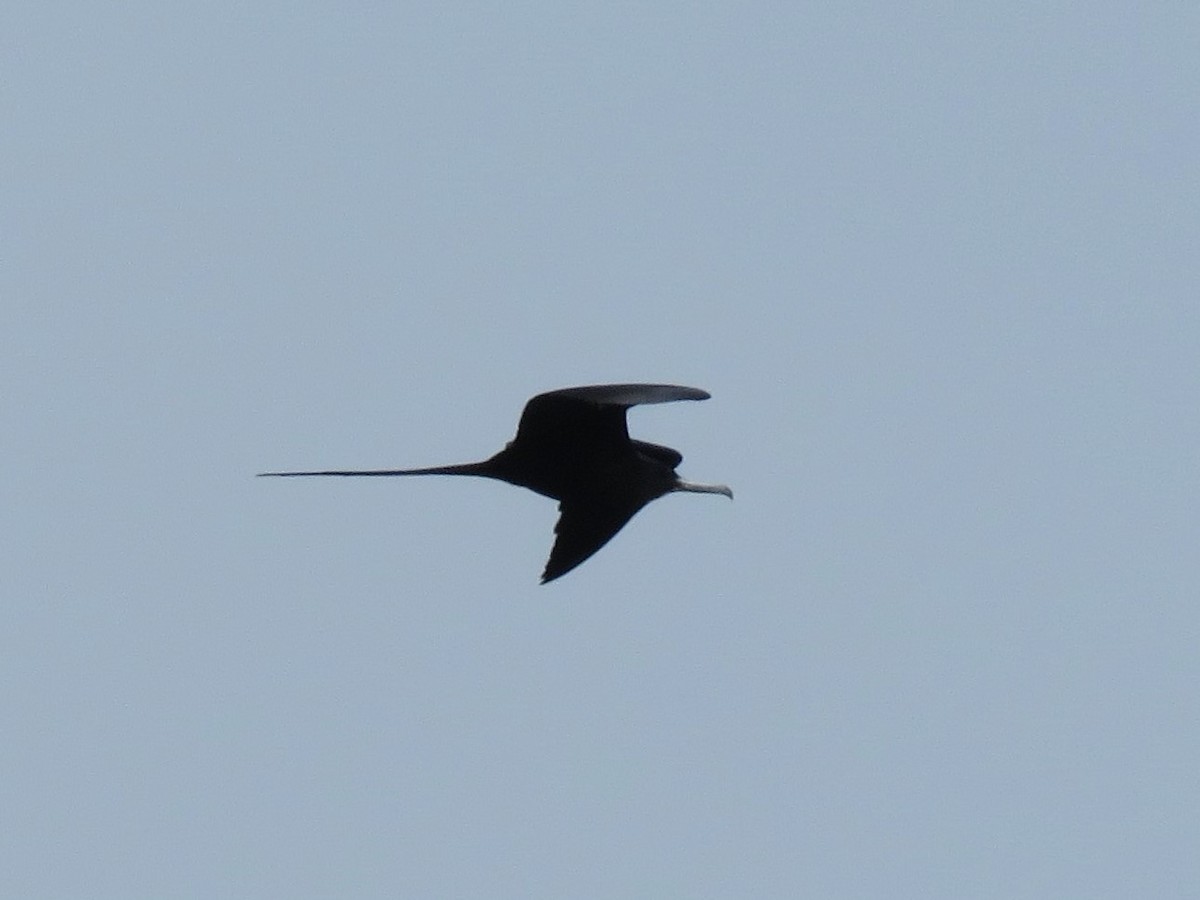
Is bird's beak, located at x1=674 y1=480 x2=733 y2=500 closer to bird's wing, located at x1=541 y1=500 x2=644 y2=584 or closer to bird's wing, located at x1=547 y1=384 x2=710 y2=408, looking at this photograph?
bird's wing, located at x1=541 y1=500 x2=644 y2=584

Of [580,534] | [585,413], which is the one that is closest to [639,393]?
[585,413]

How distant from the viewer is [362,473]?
55.2 feet

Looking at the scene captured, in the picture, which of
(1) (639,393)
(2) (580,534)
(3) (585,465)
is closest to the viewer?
(1) (639,393)

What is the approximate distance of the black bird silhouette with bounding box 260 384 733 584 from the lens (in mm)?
15664

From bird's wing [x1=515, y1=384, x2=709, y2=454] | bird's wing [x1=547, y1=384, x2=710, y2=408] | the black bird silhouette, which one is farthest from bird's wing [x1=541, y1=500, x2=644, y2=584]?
bird's wing [x1=547, y1=384, x2=710, y2=408]

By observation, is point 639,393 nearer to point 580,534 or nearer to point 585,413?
point 585,413

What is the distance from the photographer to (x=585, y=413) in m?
16.4

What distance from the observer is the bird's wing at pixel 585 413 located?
15.4 meters

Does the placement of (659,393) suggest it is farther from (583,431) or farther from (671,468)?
(671,468)

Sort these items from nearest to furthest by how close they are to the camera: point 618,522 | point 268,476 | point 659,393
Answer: point 659,393
point 268,476
point 618,522

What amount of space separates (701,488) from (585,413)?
2231 millimetres

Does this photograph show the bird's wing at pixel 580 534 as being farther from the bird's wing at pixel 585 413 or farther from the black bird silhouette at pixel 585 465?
the bird's wing at pixel 585 413

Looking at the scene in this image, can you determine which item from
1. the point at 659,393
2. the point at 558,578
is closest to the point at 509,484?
the point at 558,578

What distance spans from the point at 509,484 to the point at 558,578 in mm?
869
